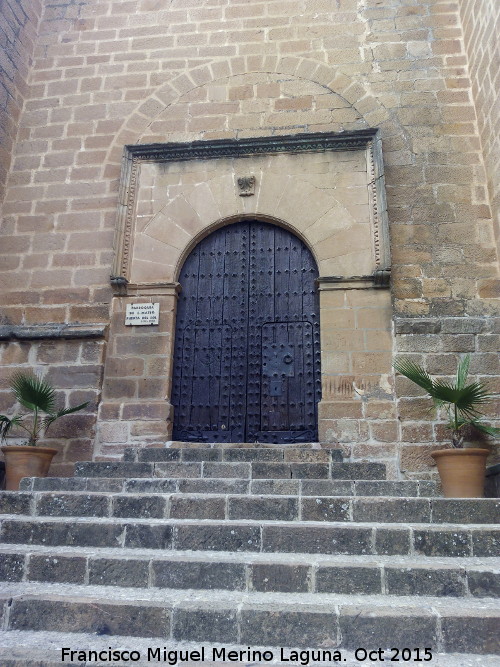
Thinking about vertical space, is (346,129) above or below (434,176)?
above

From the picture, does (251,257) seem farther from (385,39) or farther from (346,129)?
(385,39)

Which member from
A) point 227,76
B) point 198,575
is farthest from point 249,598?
point 227,76

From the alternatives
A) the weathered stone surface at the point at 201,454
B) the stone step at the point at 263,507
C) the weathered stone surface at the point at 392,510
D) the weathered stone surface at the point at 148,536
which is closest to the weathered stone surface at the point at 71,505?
the stone step at the point at 263,507

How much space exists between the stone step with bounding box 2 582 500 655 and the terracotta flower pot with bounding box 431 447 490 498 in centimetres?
170

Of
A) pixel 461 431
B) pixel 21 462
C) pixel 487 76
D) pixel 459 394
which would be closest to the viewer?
pixel 459 394

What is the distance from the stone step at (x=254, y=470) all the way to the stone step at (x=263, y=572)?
1.32 meters

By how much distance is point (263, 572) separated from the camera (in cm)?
265

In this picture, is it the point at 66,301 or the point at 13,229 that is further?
the point at 13,229

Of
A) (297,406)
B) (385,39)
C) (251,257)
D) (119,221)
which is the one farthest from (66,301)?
(385,39)

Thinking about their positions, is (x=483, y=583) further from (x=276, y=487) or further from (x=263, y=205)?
(x=263, y=205)

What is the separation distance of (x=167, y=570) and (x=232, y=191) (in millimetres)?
4340

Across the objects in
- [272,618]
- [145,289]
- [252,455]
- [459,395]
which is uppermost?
[145,289]

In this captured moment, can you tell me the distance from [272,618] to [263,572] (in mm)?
341

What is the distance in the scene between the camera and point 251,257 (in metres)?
5.97
